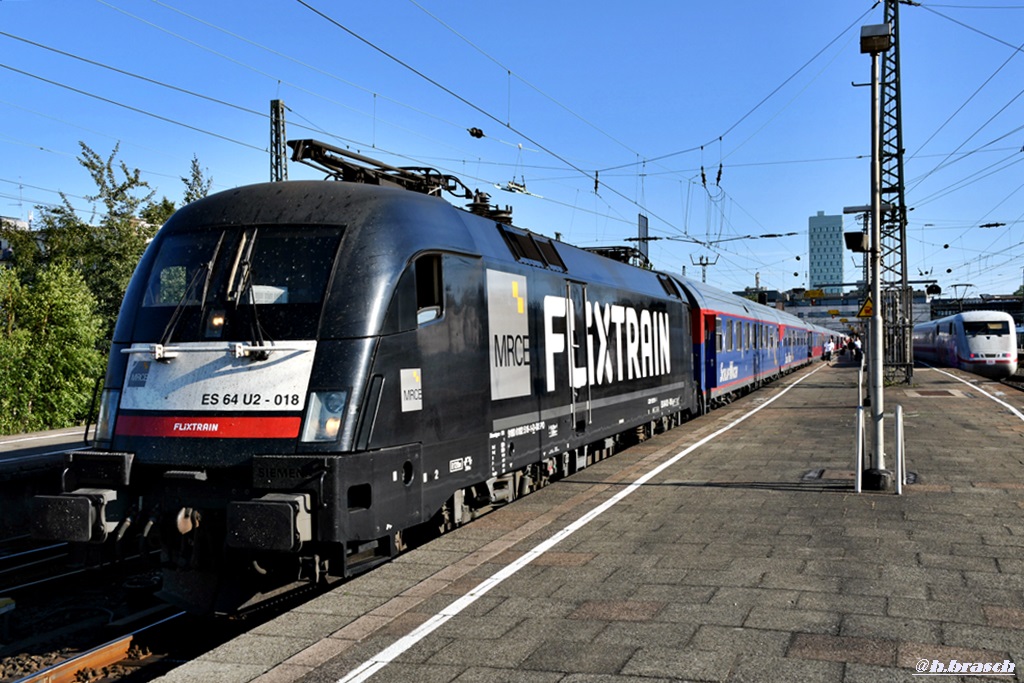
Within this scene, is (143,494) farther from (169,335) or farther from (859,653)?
(859,653)

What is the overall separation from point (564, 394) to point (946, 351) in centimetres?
4447

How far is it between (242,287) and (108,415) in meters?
1.55

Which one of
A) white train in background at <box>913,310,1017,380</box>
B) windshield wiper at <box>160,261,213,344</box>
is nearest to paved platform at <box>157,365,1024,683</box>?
windshield wiper at <box>160,261,213,344</box>

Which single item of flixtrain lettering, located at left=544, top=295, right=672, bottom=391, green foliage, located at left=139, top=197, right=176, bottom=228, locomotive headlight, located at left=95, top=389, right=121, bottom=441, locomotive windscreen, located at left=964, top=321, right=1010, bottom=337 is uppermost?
green foliage, located at left=139, top=197, right=176, bottom=228

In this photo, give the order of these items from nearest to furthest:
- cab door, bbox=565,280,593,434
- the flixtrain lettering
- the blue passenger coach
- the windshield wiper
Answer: the windshield wiper → the flixtrain lettering → cab door, bbox=565,280,593,434 → the blue passenger coach

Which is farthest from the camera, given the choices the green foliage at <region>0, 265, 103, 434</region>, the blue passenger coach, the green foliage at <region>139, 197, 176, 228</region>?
the green foliage at <region>139, 197, 176, 228</region>

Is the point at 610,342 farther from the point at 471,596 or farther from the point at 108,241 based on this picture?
the point at 108,241

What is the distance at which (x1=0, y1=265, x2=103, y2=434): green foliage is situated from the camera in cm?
2773

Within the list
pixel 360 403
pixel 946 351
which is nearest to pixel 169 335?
pixel 360 403

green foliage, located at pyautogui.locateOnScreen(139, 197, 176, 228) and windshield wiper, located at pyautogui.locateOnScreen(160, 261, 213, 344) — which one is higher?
green foliage, located at pyautogui.locateOnScreen(139, 197, 176, 228)

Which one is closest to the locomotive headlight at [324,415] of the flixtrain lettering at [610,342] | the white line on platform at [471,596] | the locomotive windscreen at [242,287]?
the locomotive windscreen at [242,287]

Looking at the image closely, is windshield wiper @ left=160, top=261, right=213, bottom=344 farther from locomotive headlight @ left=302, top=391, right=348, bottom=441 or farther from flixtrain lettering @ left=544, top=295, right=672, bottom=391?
flixtrain lettering @ left=544, top=295, right=672, bottom=391

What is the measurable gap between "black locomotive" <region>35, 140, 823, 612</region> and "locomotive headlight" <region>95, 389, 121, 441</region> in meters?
0.01

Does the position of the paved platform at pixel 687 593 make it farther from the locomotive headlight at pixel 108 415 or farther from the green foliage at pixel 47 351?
the green foliage at pixel 47 351
